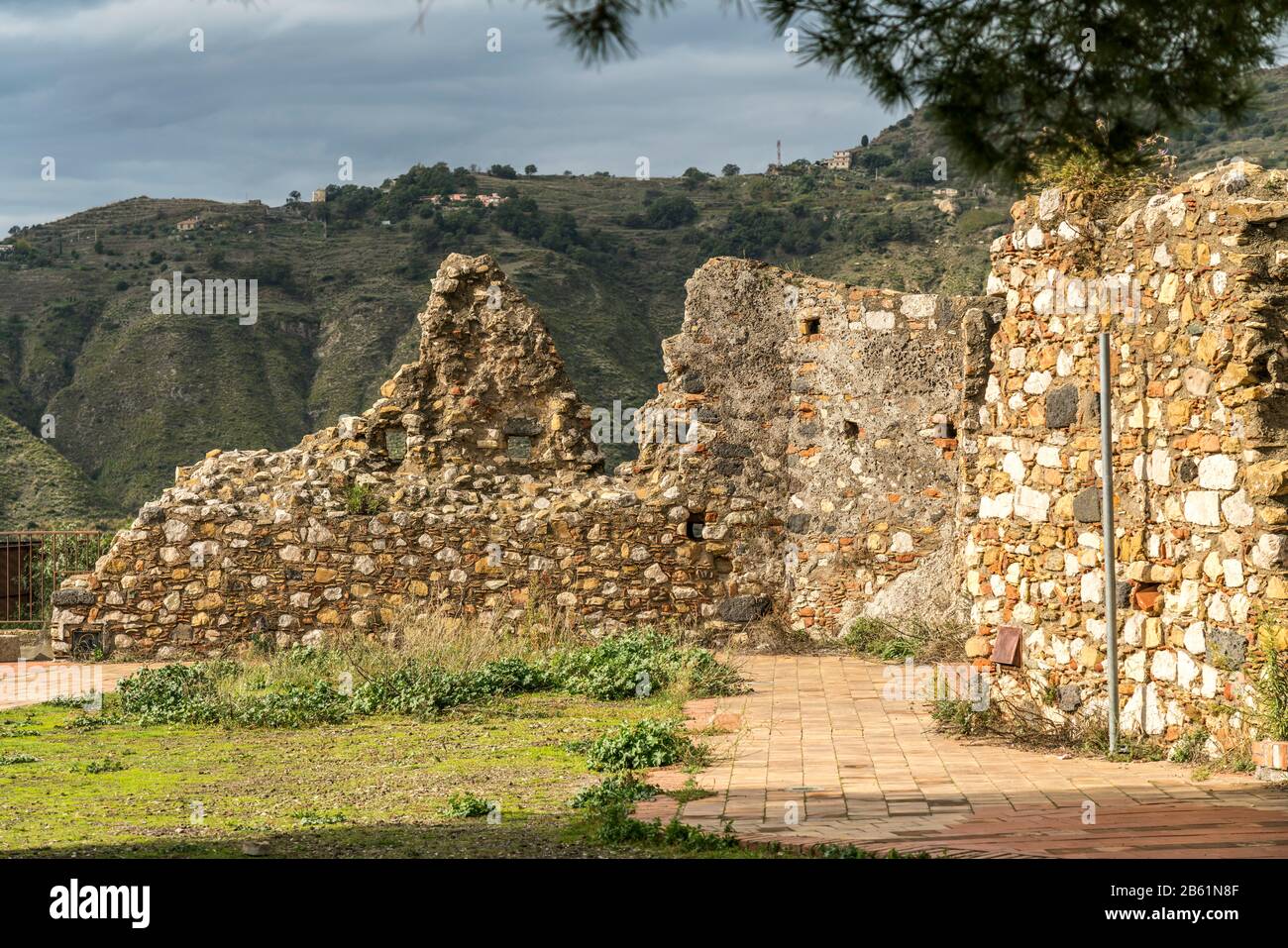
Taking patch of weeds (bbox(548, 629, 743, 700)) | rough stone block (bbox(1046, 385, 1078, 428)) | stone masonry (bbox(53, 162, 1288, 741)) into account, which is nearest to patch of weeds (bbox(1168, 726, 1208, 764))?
rough stone block (bbox(1046, 385, 1078, 428))

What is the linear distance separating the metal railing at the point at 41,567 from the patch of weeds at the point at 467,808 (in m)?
9.80

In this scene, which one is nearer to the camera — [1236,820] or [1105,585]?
[1236,820]

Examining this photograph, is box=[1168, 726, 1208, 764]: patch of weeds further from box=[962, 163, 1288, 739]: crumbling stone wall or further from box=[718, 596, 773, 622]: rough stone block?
box=[718, 596, 773, 622]: rough stone block

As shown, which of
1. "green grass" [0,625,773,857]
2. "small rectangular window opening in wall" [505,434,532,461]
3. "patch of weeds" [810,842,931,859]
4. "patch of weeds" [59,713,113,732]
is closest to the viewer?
"patch of weeds" [810,842,931,859]

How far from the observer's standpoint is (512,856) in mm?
5102

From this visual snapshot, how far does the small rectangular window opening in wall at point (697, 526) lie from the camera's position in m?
13.4

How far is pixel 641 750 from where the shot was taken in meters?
7.28

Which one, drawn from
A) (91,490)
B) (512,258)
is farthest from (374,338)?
(91,490)

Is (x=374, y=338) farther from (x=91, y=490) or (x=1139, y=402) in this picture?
(x=1139, y=402)

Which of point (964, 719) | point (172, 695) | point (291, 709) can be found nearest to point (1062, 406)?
point (964, 719)

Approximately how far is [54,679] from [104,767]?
454 cm

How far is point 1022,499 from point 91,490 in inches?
1085

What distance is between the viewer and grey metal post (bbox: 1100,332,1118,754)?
730 centimetres

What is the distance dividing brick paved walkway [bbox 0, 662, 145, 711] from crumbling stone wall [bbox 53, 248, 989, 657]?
0.41m
